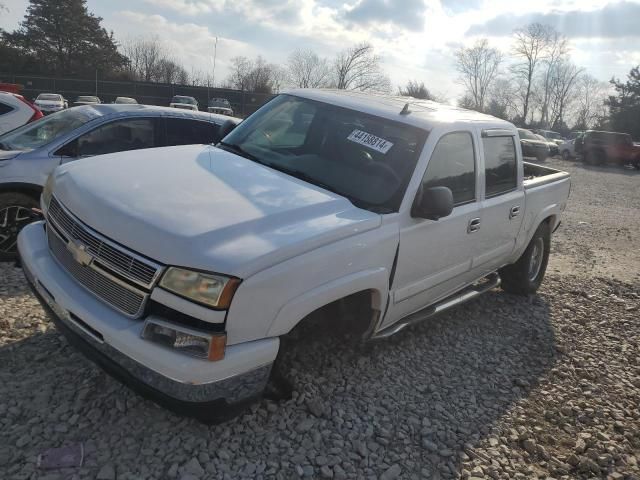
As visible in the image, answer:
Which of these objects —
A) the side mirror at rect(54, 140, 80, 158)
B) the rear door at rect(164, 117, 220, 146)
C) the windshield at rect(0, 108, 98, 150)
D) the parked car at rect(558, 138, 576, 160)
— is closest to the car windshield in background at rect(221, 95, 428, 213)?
the rear door at rect(164, 117, 220, 146)

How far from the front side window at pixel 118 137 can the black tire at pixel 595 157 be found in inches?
1201

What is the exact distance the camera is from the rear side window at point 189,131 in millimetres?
6035

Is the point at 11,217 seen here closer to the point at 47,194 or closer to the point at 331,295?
the point at 47,194

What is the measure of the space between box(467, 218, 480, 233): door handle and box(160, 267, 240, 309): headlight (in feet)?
7.23

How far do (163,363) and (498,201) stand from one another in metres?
3.12

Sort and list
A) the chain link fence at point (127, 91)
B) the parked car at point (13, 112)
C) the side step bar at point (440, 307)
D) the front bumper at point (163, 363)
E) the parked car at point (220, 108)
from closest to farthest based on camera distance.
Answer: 1. the front bumper at point (163, 363)
2. the side step bar at point (440, 307)
3. the parked car at point (13, 112)
4. the parked car at point (220, 108)
5. the chain link fence at point (127, 91)

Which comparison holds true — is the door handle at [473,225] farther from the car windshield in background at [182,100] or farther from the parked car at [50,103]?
the car windshield in background at [182,100]

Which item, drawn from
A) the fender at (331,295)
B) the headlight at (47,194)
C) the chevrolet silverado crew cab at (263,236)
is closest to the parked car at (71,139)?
the chevrolet silverado crew cab at (263,236)

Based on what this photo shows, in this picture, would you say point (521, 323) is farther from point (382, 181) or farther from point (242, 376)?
point (242, 376)

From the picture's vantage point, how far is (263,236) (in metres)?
2.62

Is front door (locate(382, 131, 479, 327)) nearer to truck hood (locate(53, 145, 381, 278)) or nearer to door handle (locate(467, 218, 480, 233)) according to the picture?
door handle (locate(467, 218, 480, 233))

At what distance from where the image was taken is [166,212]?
2.71 m

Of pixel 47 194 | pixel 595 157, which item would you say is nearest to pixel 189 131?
pixel 47 194

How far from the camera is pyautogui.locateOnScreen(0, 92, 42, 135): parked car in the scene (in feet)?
25.0
